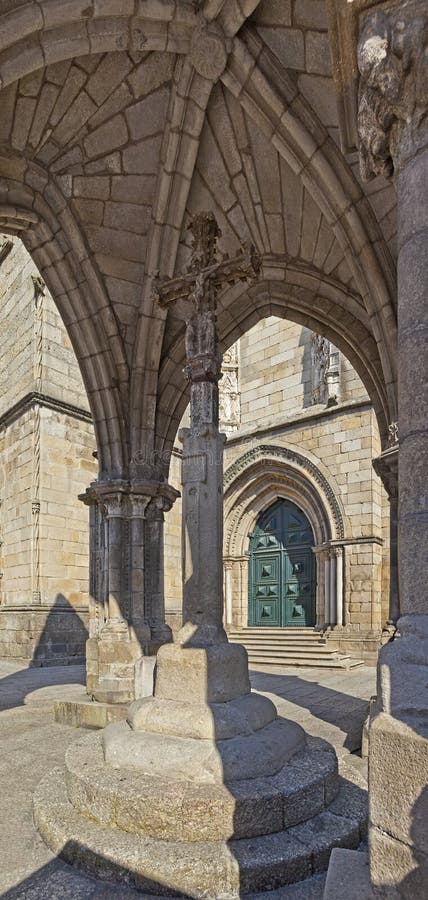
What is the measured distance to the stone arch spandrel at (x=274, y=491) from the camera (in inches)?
433

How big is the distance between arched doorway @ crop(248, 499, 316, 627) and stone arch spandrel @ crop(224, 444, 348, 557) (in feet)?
0.88

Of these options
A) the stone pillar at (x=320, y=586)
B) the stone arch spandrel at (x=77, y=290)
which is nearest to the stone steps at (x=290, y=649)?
the stone pillar at (x=320, y=586)

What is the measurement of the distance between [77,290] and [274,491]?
277 inches

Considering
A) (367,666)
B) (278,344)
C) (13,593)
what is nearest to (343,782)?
(367,666)

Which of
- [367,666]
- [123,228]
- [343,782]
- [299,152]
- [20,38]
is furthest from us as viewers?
[367,666]

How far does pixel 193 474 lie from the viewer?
3.53m

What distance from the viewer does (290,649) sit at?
10.4 m

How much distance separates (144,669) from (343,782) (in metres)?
1.62

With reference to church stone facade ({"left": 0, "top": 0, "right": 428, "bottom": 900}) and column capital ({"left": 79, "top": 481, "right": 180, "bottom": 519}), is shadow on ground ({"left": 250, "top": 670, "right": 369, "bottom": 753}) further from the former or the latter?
column capital ({"left": 79, "top": 481, "right": 180, "bottom": 519})

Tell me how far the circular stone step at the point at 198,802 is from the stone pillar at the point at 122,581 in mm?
3241

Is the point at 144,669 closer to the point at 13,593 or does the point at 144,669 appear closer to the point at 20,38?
the point at 20,38

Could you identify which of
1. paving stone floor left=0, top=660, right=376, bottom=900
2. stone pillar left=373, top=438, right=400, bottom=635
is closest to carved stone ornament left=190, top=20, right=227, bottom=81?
stone pillar left=373, top=438, right=400, bottom=635

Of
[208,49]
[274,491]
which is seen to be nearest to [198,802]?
[208,49]

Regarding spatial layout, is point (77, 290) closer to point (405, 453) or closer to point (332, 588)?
point (405, 453)
